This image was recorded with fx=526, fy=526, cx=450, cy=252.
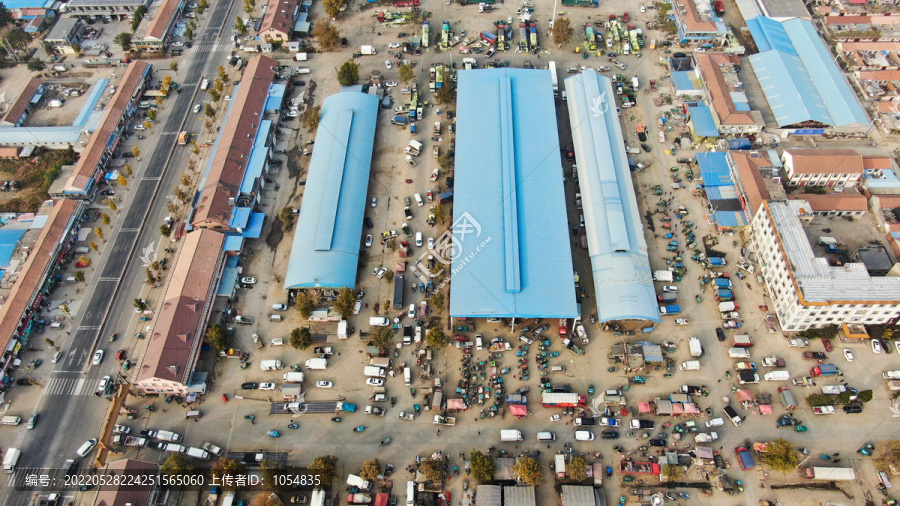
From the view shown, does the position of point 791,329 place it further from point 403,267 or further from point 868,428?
point 403,267

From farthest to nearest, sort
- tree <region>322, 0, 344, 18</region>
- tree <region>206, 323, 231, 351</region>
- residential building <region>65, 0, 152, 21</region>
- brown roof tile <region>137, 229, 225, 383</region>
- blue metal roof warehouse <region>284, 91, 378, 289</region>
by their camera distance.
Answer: residential building <region>65, 0, 152, 21</region>
tree <region>322, 0, 344, 18</region>
blue metal roof warehouse <region>284, 91, 378, 289</region>
tree <region>206, 323, 231, 351</region>
brown roof tile <region>137, 229, 225, 383</region>

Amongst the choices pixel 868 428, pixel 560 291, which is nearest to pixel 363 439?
pixel 560 291

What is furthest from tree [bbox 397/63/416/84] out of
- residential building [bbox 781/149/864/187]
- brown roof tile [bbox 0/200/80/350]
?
residential building [bbox 781/149/864/187]

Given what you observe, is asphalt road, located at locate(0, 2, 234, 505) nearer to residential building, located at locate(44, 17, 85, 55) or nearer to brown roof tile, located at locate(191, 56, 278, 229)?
brown roof tile, located at locate(191, 56, 278, 229)

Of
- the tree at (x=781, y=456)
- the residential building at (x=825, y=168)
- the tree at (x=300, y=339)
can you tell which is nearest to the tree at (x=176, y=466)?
the tree at (x=300, y=339)

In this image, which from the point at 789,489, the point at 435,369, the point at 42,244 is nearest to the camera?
the point at 789,489

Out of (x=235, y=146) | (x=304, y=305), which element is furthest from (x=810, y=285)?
(x=235, y=146)

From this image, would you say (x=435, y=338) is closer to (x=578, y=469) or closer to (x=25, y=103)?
(x=578, y=469)
